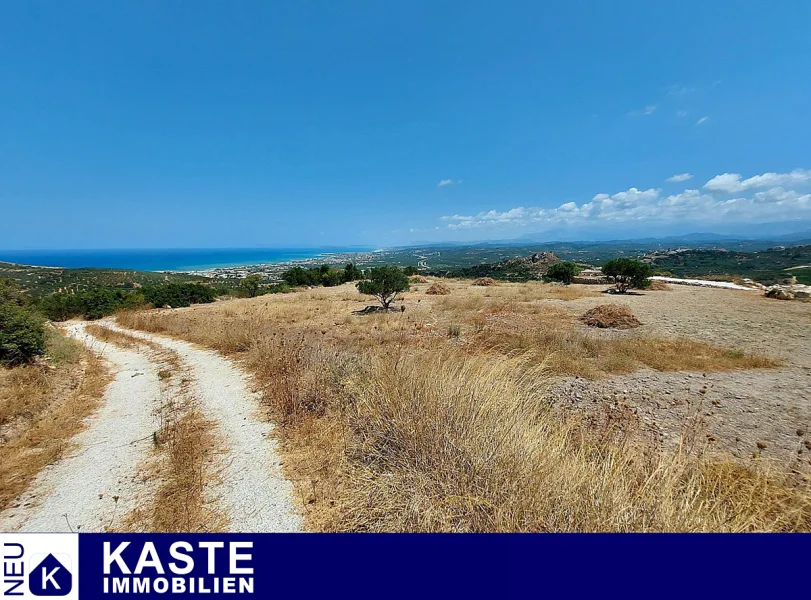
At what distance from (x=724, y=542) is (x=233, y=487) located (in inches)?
171

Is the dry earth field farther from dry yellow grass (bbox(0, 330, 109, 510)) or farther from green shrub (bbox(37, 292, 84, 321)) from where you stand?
green shrub (bbox(37, 292, 84, 321))

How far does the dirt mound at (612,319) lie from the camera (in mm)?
12258

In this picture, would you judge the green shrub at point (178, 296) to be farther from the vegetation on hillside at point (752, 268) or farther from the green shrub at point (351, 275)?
the vegetation on hillside at point (752, 268)

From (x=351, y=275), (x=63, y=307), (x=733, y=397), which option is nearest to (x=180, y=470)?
(x=733, y=397)

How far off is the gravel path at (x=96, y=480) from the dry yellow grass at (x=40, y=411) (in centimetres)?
18

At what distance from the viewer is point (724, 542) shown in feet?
7.39

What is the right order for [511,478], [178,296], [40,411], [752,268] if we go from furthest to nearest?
[752,268] → [178,296] → [40,411] → [511,478]

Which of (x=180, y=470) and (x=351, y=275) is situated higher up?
(x=351, y=275)

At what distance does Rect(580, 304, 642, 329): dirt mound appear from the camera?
12258 mm

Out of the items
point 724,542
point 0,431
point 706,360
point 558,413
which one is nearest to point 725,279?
point 706,360

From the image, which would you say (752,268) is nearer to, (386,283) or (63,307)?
Result: (386,283)

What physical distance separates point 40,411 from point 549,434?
8.29 meters

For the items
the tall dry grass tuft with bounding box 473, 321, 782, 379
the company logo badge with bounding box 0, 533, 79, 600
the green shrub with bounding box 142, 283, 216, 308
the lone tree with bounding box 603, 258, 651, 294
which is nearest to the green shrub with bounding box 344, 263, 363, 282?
the green shrub with bounding box 142, 283, 216, 308

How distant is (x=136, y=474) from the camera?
3709 millimetres
